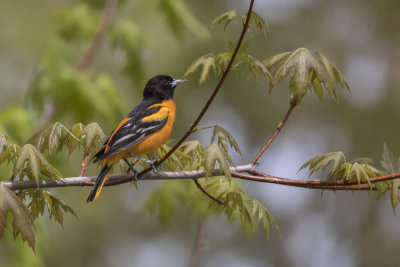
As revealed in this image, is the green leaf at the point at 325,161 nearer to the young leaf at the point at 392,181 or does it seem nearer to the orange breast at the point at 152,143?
the young leaf at the point at 392,181

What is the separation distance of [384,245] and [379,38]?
403 cm

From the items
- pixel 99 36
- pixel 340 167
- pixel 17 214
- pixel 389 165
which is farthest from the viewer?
pixel 99 36

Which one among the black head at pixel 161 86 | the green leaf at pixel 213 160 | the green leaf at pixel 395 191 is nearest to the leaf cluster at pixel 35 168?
the green leaf at pixel 213 160

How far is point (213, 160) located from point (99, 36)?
2907mm

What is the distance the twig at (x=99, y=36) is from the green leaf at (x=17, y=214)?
2.73m

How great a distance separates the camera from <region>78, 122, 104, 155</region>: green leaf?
13.1 ft

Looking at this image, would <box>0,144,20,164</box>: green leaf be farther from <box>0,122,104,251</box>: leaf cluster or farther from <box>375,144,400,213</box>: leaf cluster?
<box>375,144,400,213</box>: leaf cluster

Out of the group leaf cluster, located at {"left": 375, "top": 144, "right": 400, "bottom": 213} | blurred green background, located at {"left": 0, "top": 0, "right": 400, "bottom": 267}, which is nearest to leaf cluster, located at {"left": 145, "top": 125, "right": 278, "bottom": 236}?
leaf cluster, located at {"left": 375, "top": 144, "right": 400, "bottom": 213}

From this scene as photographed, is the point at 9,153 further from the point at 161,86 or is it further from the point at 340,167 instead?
the point at 161,86

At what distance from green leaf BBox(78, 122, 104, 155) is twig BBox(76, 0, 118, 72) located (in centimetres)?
207

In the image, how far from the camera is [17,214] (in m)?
3.42

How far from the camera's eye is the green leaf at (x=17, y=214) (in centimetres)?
340

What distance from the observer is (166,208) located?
21.1ft

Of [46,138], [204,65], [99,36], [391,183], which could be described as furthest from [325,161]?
[99,36]
